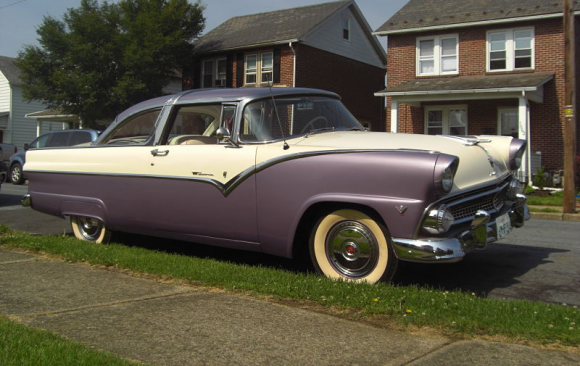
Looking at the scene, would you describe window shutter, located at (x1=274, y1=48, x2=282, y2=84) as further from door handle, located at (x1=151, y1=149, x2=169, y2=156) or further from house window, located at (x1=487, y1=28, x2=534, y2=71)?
door handle, located at (x1=151, y1=149, x2=169, y2=156)

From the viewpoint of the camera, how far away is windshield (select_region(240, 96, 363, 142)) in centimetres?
547

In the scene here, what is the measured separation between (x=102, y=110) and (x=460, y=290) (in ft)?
85.0

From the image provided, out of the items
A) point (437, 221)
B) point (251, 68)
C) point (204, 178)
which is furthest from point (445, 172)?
point (251, 68)

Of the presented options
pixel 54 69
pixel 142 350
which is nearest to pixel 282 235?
pixel 142 350

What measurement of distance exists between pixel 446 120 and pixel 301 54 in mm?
7701

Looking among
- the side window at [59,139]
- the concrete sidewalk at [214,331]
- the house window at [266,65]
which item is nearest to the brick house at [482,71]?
the house window at [266,65]

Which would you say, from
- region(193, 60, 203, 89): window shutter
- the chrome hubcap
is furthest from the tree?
the chrome hubcap

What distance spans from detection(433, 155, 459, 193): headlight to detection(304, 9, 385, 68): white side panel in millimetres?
22481

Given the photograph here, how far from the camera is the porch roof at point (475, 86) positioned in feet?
59.9

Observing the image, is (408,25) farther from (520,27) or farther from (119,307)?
(119,307)

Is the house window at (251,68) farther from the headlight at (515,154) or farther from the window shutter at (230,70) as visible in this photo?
the headlight at (515,154)

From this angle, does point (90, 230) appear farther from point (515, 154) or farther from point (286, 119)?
point (515, 154)

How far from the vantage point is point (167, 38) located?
27.0 meters

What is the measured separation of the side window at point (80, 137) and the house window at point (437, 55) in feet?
40.1
